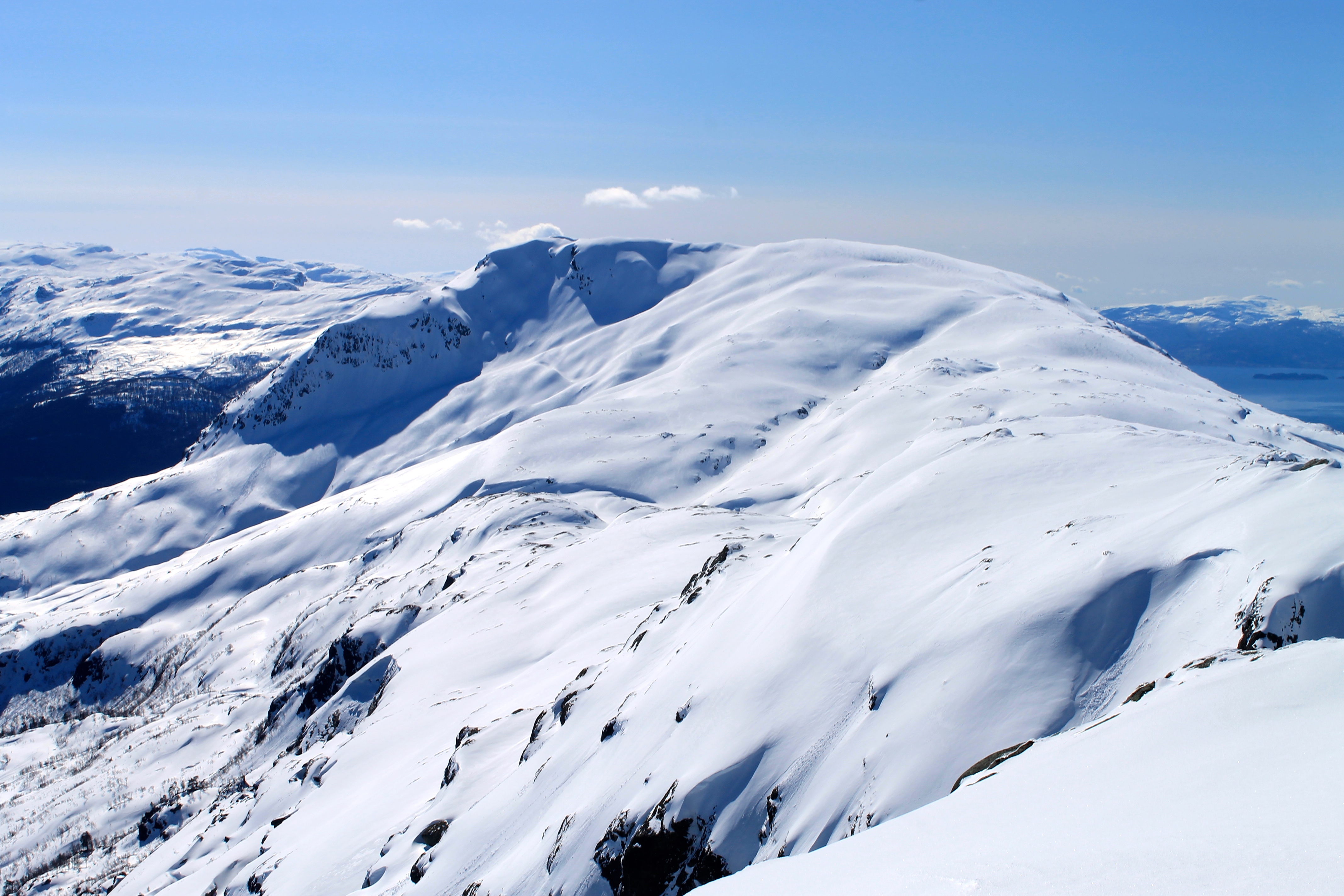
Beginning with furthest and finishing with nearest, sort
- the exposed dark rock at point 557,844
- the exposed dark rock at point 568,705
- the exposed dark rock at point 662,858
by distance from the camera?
1. the exposed dark rock at point 568,705
2. the exposed dark rock at point 557,844
3. the exposed dark rock at point 662,858

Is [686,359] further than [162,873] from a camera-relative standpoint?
Yes

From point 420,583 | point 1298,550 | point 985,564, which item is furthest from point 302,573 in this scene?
point 1298,550

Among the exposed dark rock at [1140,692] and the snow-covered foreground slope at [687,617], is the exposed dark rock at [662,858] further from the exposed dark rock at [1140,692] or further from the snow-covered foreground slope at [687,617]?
the exposed dark rock at [1140,692]

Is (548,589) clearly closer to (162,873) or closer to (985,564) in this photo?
(162,873)

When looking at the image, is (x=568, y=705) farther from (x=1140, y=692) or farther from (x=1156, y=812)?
(x=1156, y=812)

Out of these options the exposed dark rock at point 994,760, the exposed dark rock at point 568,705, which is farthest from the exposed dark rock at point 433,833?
the exposed dark rock at point 994,760

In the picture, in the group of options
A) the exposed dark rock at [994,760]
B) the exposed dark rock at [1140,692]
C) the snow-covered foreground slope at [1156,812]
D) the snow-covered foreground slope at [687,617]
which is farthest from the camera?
the snow-covered foreground slope at [687,617]
